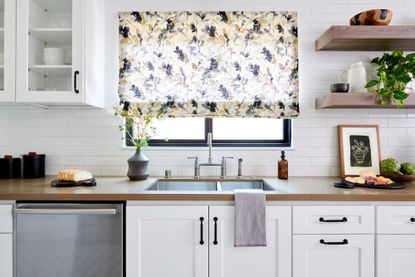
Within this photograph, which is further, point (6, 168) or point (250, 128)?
point (250, 128)

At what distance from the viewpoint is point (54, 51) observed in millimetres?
2193

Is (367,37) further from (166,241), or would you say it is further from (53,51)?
(53,51)

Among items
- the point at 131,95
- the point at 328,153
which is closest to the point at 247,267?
the point at 328,153

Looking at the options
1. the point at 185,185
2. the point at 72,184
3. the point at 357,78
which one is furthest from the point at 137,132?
the point at 357,78

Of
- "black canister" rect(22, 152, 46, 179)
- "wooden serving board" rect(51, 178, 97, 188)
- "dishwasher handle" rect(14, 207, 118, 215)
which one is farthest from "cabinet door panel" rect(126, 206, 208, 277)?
"black canister" rect(22, 152, 46, 179)

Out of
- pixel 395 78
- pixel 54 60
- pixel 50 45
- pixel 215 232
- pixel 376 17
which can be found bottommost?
pixel 215 232

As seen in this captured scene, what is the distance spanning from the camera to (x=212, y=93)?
8.09 feet

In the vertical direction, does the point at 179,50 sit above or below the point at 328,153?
above

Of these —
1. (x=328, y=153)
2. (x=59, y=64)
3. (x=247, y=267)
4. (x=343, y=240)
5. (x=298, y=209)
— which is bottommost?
(x=247, y=267)

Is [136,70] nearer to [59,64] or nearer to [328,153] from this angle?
[59,64]

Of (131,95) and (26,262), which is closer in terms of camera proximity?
(26,262)

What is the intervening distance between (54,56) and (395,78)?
2.39 metres

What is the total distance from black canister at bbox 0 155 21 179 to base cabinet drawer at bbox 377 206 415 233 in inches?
98.7

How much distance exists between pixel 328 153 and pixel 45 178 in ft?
7.26
